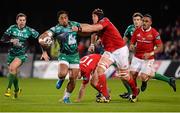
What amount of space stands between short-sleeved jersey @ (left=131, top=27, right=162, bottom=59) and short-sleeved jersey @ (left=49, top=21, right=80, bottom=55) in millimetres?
2270

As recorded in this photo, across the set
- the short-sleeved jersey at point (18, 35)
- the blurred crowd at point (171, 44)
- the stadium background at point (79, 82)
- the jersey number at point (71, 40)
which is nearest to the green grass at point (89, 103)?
the stadium background at point (79, 82)

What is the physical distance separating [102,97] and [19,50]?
Result: 10.1ft

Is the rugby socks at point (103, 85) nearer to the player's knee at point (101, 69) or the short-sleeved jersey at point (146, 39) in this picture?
the player's knee at point (101, 69)

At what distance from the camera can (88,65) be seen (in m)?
16.6

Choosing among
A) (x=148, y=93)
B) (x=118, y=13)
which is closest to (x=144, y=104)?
(x=148, y=93)

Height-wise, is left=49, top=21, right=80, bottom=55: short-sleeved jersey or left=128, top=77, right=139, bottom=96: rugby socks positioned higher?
left=49, top=21, right=80, bottom=55: short-sleeved jersey

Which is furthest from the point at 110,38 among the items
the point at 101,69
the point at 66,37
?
the point at 66,37

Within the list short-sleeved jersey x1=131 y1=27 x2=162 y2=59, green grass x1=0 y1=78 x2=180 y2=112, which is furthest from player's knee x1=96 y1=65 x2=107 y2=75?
short-sleeved jersey x1=131 y1=27 x2=162 y2=59

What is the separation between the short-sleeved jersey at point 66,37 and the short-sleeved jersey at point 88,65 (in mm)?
567

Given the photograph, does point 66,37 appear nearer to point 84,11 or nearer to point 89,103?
point 89,103

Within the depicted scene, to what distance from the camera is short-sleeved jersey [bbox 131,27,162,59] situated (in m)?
17.6

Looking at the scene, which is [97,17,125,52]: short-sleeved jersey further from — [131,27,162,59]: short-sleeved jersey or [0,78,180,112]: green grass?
[131,27,162,59]: short-sleeved jersey

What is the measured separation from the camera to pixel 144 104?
15570 mm

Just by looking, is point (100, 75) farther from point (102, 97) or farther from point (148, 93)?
point (148, 93)
